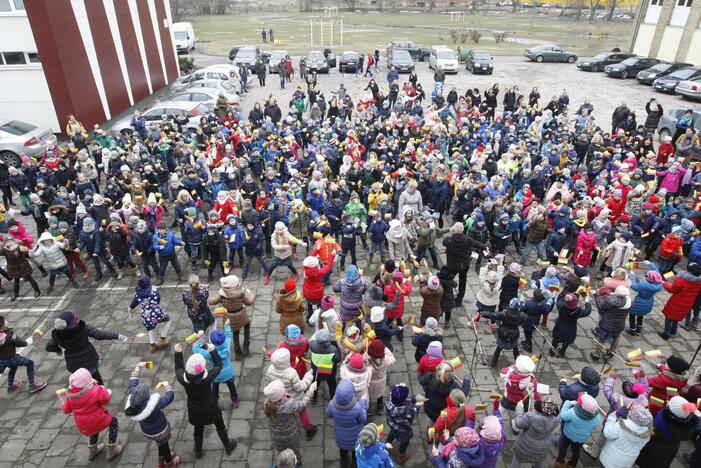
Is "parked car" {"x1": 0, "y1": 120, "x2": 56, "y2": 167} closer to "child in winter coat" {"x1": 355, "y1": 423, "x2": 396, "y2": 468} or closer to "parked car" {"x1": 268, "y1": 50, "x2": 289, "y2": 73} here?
"child in winter coat" {"x1": 355, "y1": 423, "x2": 396, "y2": 468}

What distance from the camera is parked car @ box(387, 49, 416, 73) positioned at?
97.3ft

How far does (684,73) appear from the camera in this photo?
84.1 feet

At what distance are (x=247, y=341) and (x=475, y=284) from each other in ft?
16.9

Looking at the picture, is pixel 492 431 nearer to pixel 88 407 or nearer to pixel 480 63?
pixel 88 407

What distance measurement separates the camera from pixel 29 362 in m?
6.92

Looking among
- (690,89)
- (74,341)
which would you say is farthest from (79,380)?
(690,89)

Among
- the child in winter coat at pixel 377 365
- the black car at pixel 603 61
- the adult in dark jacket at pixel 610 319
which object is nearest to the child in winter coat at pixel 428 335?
the child in winter coat at pixel 377 365

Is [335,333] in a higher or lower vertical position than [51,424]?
higher

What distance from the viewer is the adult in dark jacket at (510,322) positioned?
22.5ft

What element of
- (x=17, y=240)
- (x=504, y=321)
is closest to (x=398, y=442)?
(x=504, y=321)

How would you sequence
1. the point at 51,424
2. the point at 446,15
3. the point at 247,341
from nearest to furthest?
the point at 51,424
the point at 247,341
the point at 446,15

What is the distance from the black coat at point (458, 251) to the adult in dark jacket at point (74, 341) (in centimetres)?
589

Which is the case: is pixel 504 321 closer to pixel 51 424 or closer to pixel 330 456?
pixel 330 456

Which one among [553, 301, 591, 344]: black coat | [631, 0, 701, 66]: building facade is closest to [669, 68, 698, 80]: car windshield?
[631, 0, 701, 66]: building facade
